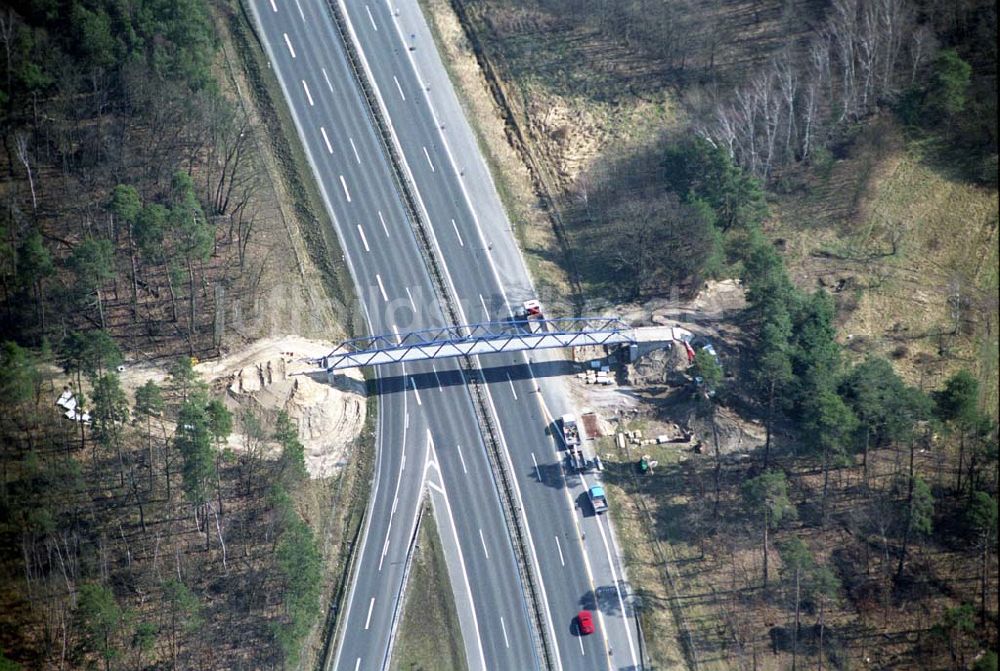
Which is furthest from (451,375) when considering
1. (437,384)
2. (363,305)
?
(363,305)

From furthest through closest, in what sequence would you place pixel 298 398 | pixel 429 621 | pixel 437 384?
pixel 437 384 → pixel 298 398 → pixel 429 621

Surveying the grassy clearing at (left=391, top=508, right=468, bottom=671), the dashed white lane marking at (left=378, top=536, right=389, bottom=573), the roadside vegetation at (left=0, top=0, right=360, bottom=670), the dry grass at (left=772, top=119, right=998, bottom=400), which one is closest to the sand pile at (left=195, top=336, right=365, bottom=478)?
the roadside vegetation at (left=0, top=0, right=360, bottom=670)

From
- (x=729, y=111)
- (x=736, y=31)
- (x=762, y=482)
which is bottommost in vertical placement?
(x=762, y=482)

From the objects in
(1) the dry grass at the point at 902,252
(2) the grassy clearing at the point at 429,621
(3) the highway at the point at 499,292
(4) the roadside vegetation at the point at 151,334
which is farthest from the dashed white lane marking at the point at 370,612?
(1) the dry grass at the point at 902,252

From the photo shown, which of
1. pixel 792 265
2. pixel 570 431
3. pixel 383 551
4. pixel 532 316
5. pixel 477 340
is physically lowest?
pixel 383 551

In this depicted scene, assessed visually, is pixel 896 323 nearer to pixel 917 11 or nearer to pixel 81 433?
pixel 917 11

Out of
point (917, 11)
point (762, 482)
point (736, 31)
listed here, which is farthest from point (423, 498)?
point (917, 11)

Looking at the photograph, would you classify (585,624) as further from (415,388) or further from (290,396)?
(290,396)
